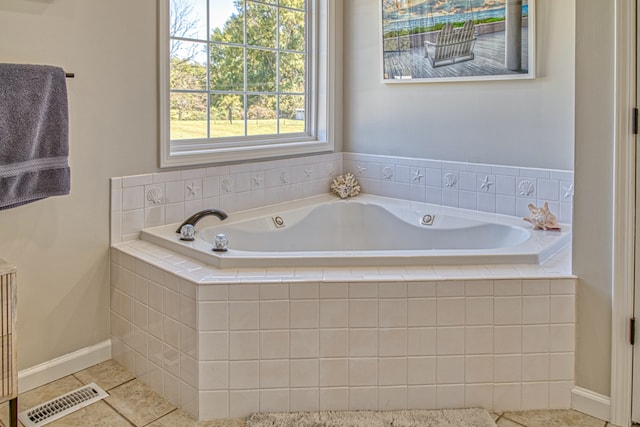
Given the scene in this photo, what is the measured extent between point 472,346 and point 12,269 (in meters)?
1.64

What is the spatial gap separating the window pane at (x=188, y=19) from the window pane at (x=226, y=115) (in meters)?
0.35

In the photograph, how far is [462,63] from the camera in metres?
3.16

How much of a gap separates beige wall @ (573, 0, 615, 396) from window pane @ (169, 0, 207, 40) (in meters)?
1.87

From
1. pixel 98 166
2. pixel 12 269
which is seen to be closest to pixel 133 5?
pixel 98 166

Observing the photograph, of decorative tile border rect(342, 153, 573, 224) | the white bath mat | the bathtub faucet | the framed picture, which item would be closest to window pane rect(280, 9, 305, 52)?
the framed picture

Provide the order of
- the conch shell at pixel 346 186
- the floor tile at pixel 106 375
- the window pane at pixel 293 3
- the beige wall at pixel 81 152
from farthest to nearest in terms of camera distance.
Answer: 1. the conch shell at pixel 346 186
2. the window pane at pixel 293 3
3. the floor tile at pixel 106 375
4. the beige wall at pixel 81 152

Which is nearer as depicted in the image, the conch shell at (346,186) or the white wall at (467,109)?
the white wall at (467,109)

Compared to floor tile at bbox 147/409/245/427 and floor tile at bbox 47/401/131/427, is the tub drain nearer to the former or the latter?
floor tile at bbox 147/409/245/427

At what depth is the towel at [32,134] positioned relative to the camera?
2.04 metres

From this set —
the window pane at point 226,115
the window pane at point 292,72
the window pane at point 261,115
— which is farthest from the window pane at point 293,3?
the window pane at point 226,115

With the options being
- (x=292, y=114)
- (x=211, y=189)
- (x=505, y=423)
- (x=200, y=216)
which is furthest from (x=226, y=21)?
(x=505, y=423)

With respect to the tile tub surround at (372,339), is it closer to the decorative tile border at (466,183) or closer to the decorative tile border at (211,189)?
the decorative tile border at (211,189)

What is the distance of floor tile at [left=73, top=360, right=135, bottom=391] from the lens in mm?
2412

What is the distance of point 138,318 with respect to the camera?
7.95 ft
